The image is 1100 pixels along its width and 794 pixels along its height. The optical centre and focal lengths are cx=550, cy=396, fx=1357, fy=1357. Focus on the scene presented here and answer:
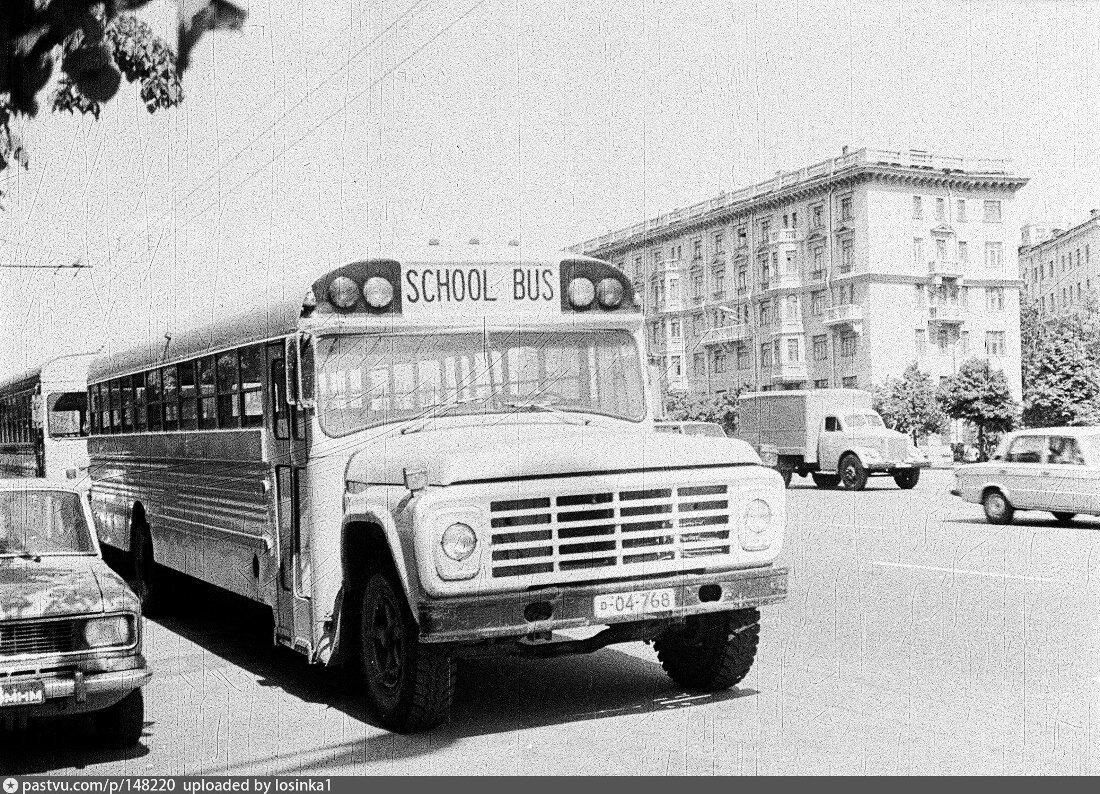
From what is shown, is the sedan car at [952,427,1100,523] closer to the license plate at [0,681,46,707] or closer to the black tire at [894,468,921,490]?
the black tire at [894,468,921,490]

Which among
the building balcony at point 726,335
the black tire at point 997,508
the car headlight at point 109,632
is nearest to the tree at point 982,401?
the building balcony at point 726,335

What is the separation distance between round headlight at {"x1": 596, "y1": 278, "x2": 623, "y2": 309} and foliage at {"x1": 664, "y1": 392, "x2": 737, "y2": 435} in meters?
59.4

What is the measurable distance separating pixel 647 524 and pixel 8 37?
3.89 m

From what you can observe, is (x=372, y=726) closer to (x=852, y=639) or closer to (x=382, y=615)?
(x=382, y=615)

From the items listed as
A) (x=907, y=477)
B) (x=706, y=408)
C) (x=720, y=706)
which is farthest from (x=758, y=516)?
(x=706, y=408)

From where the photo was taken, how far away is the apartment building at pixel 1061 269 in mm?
94625

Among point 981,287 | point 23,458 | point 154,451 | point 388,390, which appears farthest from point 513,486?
point 981,287

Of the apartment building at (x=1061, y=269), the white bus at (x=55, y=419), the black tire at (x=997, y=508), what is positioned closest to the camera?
the black tire at (x=997, y=508)

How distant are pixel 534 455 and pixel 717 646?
170cm

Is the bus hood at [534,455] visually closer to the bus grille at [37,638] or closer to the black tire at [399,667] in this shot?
the black tire at [399,667]

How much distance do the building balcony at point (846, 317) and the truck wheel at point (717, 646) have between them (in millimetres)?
69776

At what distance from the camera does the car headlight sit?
6578mm

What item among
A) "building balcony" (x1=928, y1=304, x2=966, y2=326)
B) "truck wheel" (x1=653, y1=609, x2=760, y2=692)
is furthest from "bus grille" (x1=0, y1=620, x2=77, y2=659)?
"building balcony" (x1=928, y1=304, x2=966, y2=326)

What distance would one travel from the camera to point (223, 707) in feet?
26.0
